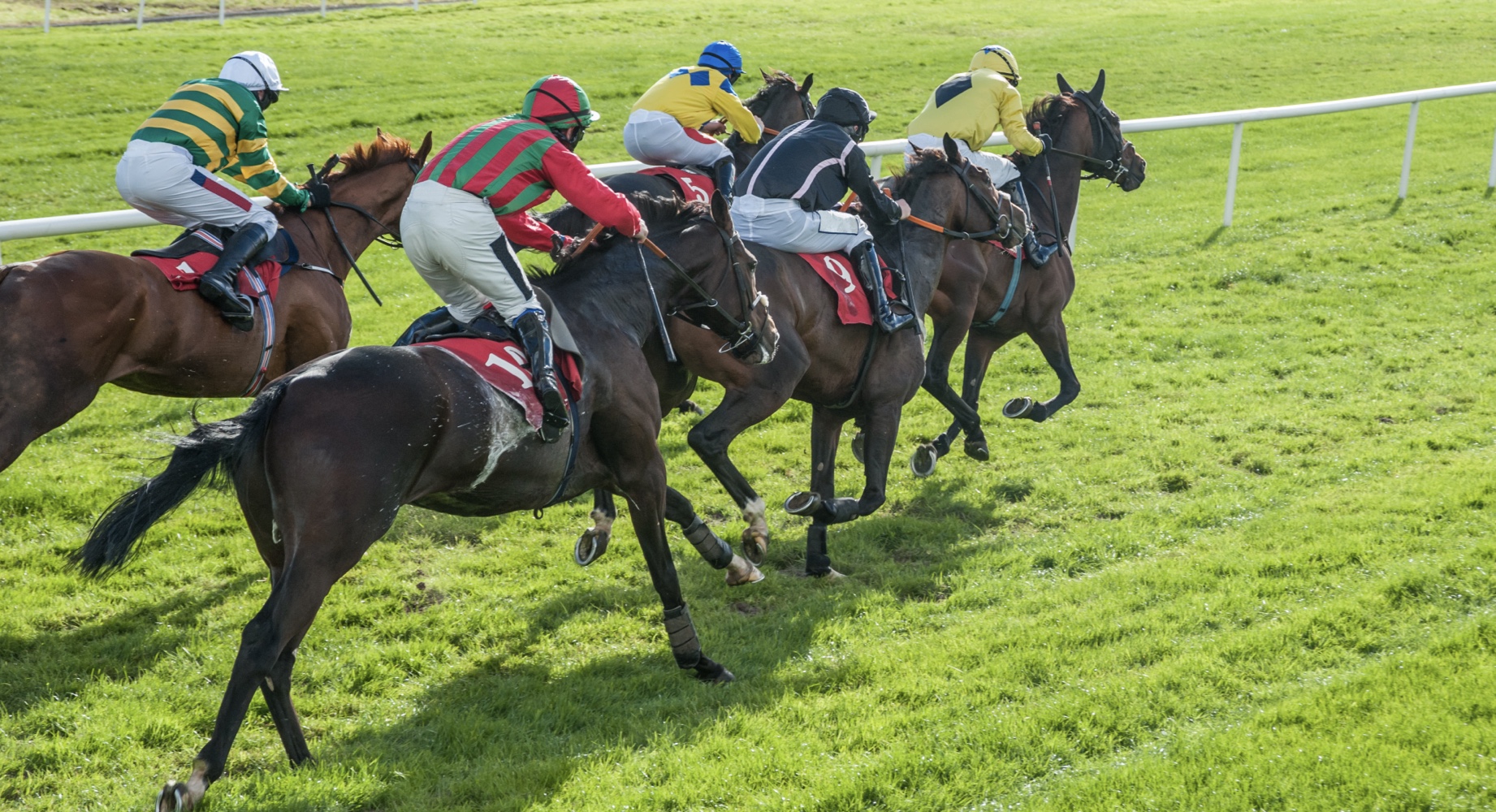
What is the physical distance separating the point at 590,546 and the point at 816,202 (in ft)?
6.66

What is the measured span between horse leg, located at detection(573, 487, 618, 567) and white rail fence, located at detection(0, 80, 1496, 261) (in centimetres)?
245

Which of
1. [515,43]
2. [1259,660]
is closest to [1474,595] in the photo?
[1259,660]

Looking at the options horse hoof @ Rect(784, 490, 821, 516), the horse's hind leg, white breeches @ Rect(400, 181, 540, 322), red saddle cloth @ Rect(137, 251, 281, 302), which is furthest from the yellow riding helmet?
white breeches @ Rect(400, 181, 540, 322)

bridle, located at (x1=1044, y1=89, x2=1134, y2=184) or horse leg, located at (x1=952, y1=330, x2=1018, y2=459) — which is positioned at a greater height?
bridle, located at (x1=1044, y1=89, x2=1134, y2=184)

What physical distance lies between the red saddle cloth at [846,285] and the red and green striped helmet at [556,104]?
168 centimetres

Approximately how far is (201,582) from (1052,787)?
3.99 m

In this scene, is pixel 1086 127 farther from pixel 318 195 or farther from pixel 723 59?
pixel 318 195

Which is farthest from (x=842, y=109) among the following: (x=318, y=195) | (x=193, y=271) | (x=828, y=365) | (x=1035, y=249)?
(x=193, y=271)

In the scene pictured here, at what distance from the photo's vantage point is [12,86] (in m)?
17.6

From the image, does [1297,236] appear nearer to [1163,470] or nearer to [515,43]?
[1163,470]

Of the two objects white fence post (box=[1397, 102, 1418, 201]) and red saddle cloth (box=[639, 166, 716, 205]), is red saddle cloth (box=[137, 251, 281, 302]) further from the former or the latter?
white fence post (box=[1397, 102, 1418, 201])

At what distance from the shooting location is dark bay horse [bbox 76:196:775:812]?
381 cm

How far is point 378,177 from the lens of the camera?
711 centimetres

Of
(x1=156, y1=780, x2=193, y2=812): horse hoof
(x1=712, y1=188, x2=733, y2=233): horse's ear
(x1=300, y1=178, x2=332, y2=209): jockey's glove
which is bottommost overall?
(x1=156, y1=780, x2=193, y2=812): horse hoof
